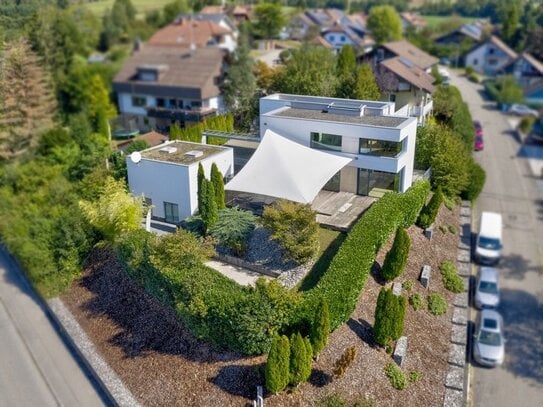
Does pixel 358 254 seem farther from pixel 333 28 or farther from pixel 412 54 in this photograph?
pixel 333 28

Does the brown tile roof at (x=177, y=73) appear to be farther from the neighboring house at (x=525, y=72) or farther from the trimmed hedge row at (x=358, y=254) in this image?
the neighboring house at (x=525, y=72)

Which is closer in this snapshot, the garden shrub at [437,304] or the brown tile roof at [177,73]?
the garden shrub at [437,304]

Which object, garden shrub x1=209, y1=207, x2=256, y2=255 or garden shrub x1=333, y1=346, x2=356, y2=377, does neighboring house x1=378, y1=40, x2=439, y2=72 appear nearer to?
A: garden shrub x1=209, y1=207, x2=256, y2=255

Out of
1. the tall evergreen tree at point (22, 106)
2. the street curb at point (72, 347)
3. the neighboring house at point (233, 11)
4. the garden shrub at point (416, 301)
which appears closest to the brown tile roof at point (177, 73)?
the tall evergreen tree at point (22, 106)

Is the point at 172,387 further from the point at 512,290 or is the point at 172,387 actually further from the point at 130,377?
the point at 512,290

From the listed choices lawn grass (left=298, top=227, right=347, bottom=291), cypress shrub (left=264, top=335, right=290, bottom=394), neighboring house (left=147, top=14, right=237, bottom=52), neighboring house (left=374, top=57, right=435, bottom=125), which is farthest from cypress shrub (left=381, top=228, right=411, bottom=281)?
neighboring house (left=147, top=14, right=237, bottom=52)
